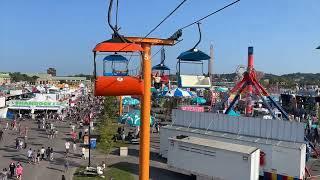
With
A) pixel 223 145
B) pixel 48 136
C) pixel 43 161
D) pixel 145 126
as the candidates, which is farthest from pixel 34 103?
pixel 145 126

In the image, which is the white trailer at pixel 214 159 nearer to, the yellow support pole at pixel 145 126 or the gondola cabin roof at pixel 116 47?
the yellow support pole at pixel 145 126

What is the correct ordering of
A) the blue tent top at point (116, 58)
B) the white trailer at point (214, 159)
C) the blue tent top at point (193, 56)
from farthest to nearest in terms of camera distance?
the white trailer at point (214, 159)
the blue tent top at point (193, 56)
the blue tent top at point (116, 58)

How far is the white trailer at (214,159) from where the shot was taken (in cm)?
2056

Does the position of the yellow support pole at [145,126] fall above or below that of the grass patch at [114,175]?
→ above

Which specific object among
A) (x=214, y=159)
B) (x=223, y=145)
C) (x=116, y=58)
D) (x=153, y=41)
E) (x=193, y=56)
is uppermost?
(x=153, y=41)

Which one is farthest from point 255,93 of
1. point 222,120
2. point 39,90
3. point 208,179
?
point 39,90

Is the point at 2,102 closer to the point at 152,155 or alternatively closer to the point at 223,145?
the point at 152,155

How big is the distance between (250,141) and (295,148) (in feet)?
8.39

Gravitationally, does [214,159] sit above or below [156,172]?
above

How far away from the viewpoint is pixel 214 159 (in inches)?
850

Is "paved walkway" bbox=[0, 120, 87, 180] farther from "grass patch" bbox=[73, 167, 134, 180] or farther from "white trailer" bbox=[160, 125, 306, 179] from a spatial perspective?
"white trailer" bbox=[160, 125, 306, 179]

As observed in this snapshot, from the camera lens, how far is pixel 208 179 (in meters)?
22.1

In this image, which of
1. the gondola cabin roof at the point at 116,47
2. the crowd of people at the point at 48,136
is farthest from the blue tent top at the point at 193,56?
the crowd of people at the point at 48,136

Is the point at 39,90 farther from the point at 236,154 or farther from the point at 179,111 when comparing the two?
the point at 236,154
